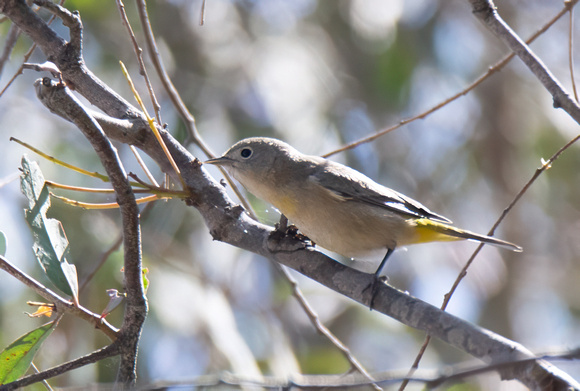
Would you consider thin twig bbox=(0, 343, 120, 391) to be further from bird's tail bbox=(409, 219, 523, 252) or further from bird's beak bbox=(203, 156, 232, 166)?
bird's tail bbox=(409, 219, 523, 252)

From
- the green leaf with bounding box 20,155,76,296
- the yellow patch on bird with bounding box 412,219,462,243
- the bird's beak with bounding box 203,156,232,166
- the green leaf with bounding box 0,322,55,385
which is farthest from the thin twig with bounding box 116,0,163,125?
the yellow patch on bird with bounding box 412,219,462,243

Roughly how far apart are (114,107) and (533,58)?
172 centimetres

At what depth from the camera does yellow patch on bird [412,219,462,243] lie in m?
3.38

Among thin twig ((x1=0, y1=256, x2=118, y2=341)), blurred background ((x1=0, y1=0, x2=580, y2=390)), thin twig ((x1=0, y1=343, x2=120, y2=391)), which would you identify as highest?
blurred background ((x1=0, y1=0, x2=580, y2=390))

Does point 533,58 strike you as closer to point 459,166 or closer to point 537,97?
point 459,166

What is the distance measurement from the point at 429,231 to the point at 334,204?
58cm

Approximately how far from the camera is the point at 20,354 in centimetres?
231

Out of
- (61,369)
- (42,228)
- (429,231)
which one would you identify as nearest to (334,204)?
(429,231)

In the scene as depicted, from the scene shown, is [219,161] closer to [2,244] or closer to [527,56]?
[2,244]

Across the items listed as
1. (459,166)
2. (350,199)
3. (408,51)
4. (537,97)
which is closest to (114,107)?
(350,199)

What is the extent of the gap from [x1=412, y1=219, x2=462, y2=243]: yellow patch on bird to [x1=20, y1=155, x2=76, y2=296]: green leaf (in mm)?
1965

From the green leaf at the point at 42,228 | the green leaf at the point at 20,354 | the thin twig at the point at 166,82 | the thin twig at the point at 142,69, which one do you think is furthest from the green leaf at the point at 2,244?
the thin twig at the point at 166,82

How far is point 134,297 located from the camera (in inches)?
80.1

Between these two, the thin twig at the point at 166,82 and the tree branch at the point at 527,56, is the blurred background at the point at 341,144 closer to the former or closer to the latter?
the thin twig at the point at 166,82
